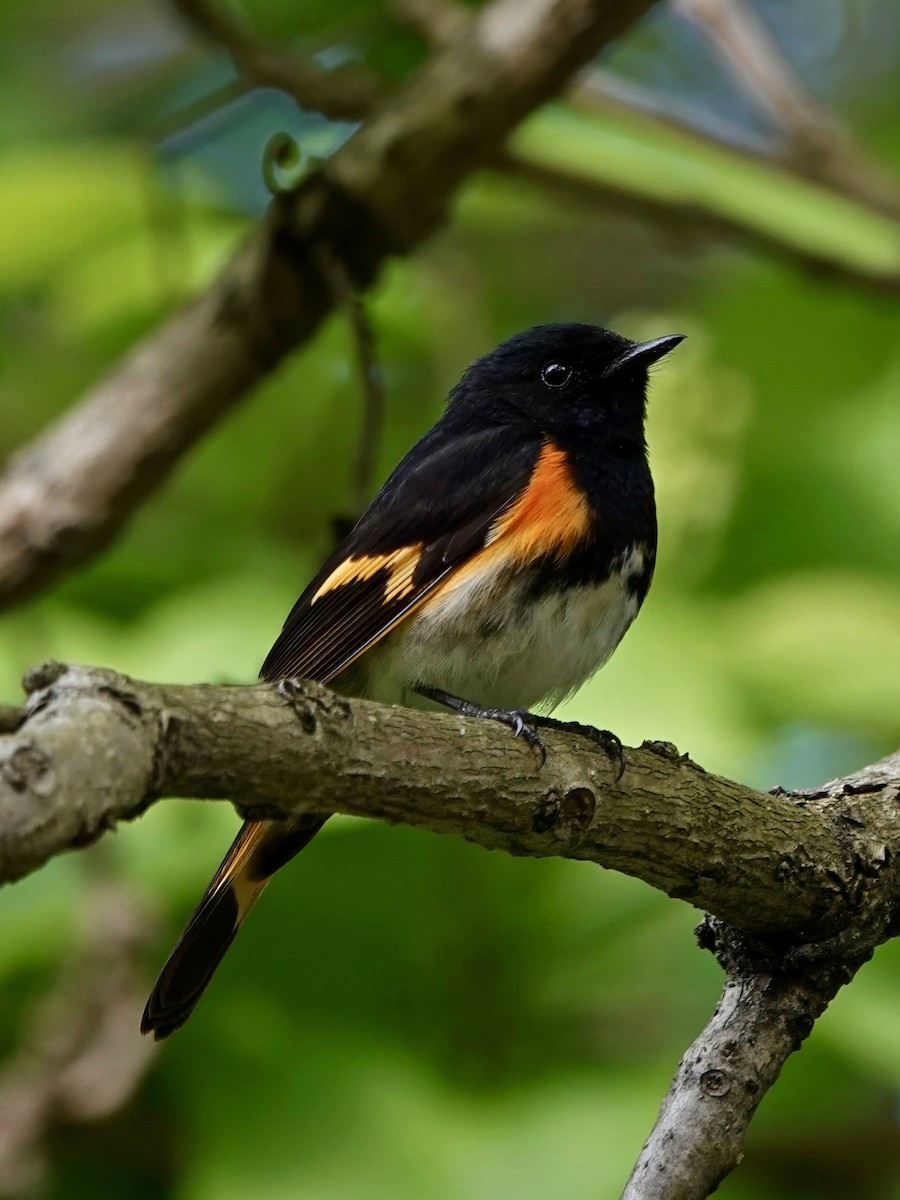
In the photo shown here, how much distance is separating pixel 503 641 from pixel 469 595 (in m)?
0.10

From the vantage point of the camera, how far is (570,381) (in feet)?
→ 10.6

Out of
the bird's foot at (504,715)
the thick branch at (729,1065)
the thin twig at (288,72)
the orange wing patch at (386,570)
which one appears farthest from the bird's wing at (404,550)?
the thin twig at (288,72)

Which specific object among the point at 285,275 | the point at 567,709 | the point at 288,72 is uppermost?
the point at 288,72

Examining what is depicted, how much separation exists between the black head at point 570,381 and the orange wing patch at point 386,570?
1.58ft

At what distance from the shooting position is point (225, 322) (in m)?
3.33

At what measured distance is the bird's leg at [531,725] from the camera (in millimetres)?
2039

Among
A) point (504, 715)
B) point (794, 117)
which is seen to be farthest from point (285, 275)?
point (794, 117)

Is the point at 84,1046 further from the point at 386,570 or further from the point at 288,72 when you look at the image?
the point at 288,72

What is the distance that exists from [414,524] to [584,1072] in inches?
41.2

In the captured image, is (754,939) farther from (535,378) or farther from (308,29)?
(308,29)

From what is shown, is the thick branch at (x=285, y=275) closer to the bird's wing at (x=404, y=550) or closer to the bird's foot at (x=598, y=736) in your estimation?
the bird's wing at (x=404, y=550)

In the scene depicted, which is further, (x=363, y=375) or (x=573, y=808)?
(x=363, y=375)

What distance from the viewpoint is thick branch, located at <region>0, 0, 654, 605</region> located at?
3193 mm

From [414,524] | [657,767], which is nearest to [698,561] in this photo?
[414,524]
